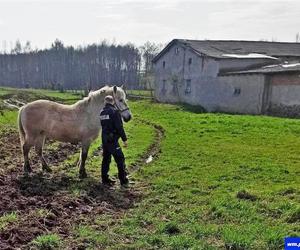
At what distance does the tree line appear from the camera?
118 meters

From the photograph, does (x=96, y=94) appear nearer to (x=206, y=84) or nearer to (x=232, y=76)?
(x=232, y=76)

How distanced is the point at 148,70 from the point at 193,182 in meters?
80.0

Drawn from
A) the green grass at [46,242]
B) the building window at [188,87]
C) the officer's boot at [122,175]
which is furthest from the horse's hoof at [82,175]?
the building window at [188,87]

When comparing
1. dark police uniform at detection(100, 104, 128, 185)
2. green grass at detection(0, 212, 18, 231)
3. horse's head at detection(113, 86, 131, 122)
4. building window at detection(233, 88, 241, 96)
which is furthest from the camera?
building window at detection(233, 88, 241, 96)

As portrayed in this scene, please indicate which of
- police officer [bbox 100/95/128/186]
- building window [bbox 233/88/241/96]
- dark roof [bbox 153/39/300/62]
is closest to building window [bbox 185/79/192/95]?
dark roof [bbox 153/39/300/62]

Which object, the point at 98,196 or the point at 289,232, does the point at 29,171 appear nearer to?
the point at 98,196

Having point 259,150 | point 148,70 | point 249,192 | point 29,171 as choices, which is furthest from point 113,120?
point 148,70

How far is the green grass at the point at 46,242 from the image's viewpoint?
5.59m

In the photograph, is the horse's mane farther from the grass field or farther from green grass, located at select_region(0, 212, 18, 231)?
green grass, located at select_region(0, 212, 18, 231)

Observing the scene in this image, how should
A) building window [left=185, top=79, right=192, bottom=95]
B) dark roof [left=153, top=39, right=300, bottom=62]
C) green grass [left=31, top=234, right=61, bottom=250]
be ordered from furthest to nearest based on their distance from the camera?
building window [left=185, top=79, right=192, bottom=95]
dark roof [left=153, top=39, right=300, bottom=62]
green grass [left=31, top=234, right=61, bottom=250]

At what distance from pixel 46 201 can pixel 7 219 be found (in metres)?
1.41

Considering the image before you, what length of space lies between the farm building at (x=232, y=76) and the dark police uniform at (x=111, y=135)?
2276 centimetres

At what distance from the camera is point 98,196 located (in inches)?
344

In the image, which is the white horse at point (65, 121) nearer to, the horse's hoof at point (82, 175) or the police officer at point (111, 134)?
the horse's hoof at point (82, 175)
